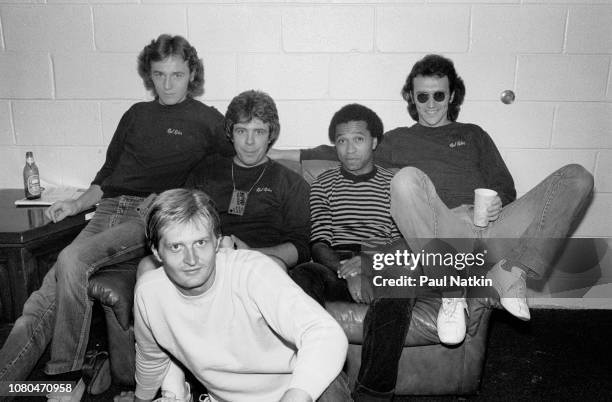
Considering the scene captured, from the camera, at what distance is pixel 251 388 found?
1550 mm

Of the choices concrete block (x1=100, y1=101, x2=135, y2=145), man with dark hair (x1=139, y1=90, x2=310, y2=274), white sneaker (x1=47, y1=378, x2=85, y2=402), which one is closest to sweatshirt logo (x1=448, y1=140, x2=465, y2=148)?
man with dark hair (x1=139, y1=90, x2=310, y2=274)

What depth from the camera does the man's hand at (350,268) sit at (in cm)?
223

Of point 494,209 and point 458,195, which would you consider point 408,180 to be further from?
point 458,195

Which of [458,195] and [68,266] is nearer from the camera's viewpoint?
[68,266]

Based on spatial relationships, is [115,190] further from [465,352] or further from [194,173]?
[465,352]

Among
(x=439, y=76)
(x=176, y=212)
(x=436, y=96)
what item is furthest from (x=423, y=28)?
(x=176, y=212)

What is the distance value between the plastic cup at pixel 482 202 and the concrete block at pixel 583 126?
3.76 ft

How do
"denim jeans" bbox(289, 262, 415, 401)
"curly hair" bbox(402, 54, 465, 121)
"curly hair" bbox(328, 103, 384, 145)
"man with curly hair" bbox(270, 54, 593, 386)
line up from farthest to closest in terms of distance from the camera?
"curly hair" bbox(402, 54, 465, 121), "curly hair" bbox(328, 103, 384, 145), "man with curly hair" bbox(270, 54, 593, 386), "denim jeans" bbox(289, 262, 415, 401)

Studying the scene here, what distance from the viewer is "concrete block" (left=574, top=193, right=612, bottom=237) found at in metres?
3.05

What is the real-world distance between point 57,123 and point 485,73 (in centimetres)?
250

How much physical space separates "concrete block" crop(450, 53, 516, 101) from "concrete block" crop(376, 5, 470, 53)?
0.08m

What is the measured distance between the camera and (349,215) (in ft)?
8.16

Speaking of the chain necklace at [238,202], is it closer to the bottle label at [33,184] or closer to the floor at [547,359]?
the floor at [547,359]

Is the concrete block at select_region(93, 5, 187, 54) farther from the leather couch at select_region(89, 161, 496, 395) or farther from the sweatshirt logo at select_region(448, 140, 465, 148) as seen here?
the sweatshirt logo at select_region(448, 140, 465, 148)
